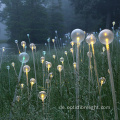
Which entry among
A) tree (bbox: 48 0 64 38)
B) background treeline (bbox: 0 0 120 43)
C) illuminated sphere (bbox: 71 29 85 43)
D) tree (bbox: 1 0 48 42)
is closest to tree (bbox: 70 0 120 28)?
background treeline (bbox: 0 0 120 43)

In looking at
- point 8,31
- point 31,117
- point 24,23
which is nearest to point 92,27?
point 24,23

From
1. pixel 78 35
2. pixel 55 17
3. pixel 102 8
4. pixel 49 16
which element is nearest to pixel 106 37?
pixel 78 35

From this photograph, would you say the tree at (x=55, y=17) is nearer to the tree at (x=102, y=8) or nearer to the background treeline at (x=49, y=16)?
the background treeline at (x=49, y=16)

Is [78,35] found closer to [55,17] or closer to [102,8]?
[102,8]

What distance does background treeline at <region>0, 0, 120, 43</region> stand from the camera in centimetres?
1706

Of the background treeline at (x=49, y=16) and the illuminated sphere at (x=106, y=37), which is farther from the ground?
the background treeline at (x=49, y=16)

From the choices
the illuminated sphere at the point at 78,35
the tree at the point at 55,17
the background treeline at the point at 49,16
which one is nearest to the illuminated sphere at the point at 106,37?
the illuminated sphere at the point at 78,35

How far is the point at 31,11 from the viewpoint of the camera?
64.0 feet

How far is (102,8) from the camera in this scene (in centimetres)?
1694

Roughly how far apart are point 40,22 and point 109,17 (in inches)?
288

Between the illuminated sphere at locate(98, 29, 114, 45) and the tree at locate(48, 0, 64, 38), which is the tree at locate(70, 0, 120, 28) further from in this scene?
the illuminated sphere at locate(98, 29, 114, 45)

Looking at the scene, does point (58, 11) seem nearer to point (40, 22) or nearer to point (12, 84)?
point (40, 22)

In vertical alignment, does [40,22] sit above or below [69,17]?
below

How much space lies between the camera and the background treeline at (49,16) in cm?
1706
